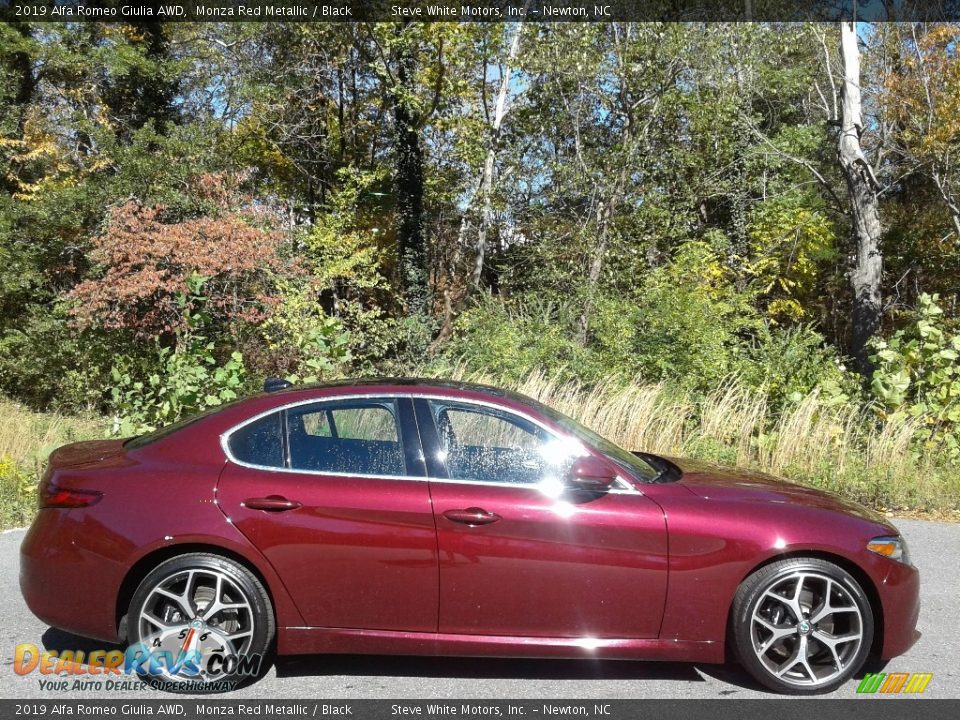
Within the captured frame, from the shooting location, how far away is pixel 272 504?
13.9 feet

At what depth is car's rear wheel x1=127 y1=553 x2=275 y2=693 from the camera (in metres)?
4.20

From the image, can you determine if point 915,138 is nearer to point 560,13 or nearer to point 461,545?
point 560,13

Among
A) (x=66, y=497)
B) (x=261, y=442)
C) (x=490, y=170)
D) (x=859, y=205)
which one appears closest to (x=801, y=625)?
(x=261, y=442)

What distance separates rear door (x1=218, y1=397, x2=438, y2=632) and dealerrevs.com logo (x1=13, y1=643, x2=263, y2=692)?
1.49ft

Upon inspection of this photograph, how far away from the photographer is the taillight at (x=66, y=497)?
4340 mm

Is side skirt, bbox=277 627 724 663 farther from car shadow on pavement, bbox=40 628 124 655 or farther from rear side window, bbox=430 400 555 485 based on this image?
car shadow on pavement, bbox=40 628 124 655

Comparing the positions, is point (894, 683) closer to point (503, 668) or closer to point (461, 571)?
point (503, 668)

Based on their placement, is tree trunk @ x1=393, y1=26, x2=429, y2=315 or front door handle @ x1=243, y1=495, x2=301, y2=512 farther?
tree trunk @ x1=393, y1=26, x2=429, y2=315

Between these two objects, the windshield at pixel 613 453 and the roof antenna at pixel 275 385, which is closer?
the windshield at pixel 613 453

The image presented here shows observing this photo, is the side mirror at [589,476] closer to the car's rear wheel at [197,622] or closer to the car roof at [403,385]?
the car roof at [403,385]

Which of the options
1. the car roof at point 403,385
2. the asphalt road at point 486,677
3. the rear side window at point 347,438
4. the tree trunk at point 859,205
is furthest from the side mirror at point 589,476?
the tree trunk at point 859,205

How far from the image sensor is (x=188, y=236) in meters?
12.9

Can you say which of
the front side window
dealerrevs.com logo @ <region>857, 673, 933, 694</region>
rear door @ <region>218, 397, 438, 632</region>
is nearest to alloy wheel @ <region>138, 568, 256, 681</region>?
rear door @ <region>218, 397, 438, 632</region>

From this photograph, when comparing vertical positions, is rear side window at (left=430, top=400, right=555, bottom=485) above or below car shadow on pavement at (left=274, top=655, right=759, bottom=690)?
above
